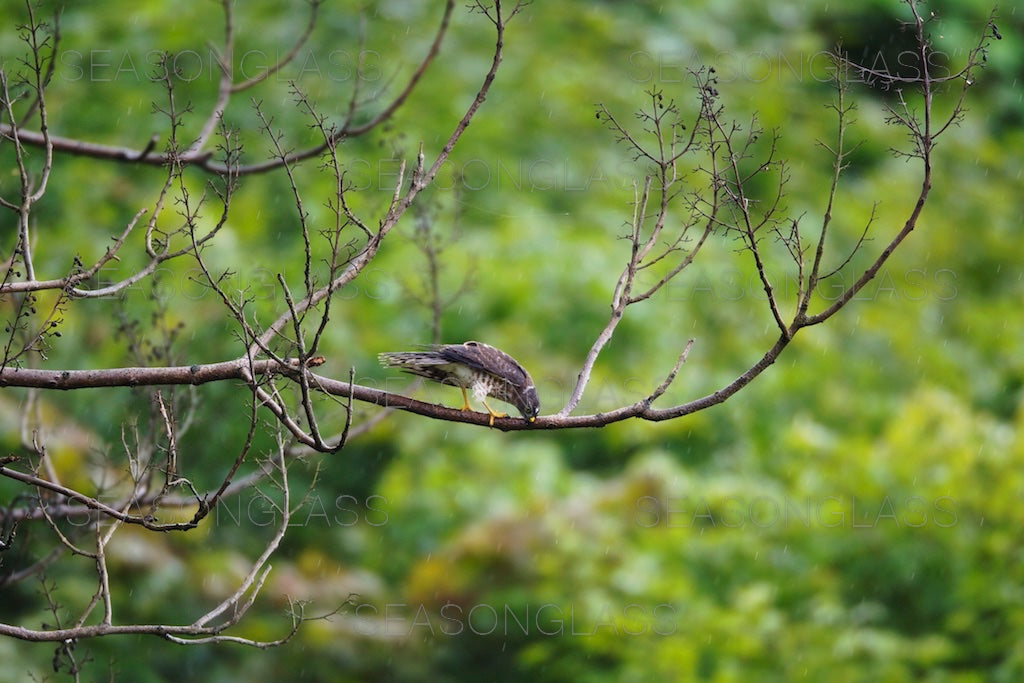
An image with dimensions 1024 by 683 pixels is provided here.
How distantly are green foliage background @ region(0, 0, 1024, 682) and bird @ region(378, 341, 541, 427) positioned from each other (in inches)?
45.5

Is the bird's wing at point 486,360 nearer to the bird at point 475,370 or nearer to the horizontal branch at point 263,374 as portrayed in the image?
the bird at point 475,370

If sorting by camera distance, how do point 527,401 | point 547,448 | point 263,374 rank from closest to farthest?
point 263,374
point 527,401
point 547,448

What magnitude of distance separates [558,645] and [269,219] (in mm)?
3965

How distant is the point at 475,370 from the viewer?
130 inches

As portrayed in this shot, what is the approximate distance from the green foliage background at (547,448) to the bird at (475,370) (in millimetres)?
1155

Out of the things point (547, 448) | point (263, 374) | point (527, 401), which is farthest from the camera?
point (547, 448)

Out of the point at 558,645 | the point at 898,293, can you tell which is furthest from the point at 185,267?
the point at 898,293

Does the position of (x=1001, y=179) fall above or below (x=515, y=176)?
above

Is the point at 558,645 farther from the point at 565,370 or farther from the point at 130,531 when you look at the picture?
the point at 130,531

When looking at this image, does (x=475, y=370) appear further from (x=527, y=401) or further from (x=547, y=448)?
(x=547, y=448)

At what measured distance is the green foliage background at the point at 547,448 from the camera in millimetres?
6121

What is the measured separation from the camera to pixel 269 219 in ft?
26.8

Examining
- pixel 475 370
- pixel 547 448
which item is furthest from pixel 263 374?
pixel 547 448

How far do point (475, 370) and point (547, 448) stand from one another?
3.79 metres
